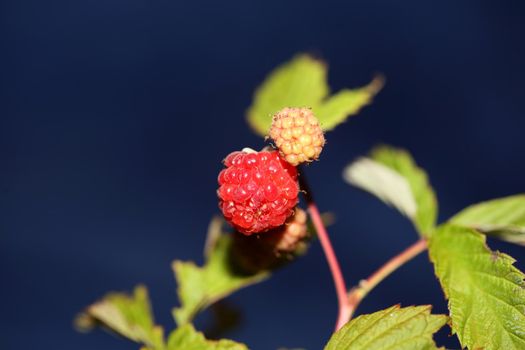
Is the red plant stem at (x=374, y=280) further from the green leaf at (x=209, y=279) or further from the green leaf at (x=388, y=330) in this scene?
the green leaf at (x=209, y=279)

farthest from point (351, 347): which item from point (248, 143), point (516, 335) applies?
point (248, 143)

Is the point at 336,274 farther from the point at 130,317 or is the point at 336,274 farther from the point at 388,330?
the point at 130,317

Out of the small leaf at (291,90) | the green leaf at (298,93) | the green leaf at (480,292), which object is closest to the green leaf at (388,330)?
the green leaf at (480,292)

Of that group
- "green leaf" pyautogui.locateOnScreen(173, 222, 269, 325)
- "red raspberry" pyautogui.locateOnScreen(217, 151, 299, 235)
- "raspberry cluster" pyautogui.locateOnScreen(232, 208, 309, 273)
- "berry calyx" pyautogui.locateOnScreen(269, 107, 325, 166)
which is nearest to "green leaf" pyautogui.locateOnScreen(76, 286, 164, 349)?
"green leaf" pyautogui.locateOnScreen(173, 222, 269, 325)

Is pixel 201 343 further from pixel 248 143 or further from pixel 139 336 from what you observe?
pixel 248 143

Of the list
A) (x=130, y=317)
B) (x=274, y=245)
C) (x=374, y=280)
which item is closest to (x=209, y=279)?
(x=130, y=317)
